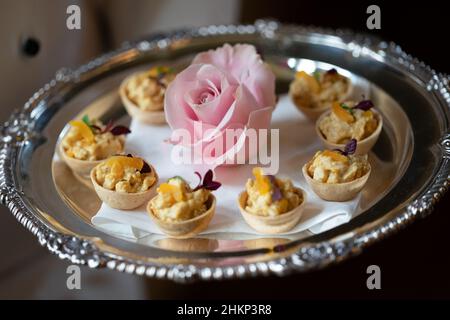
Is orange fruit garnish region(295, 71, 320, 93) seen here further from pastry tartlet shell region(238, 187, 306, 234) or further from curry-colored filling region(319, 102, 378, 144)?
pastry tartlet shell region(238, 187, 306, 234)

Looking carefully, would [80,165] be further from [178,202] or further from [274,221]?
[274,221]

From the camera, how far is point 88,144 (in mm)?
1488

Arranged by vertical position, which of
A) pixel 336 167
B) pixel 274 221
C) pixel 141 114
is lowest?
pixel 274 221

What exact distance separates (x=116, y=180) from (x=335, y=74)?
2.04 ft

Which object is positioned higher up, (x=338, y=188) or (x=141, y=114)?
(x=141, y=114)

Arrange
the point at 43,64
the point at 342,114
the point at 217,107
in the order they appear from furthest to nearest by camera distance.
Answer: the point at 43,64, the point at 342,114, the point at 217,107

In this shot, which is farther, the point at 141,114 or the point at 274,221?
the point at 141,114

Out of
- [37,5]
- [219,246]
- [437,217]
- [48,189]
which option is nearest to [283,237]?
[219,246]

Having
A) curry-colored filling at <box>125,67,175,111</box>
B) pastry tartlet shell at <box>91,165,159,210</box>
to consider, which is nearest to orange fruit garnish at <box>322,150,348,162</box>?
pastry tartlet shell at <box>91,165,159,210</box>

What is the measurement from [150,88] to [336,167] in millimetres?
550

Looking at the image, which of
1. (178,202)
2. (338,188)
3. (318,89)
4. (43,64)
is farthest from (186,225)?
(43,64)

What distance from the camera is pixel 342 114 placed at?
1463mm

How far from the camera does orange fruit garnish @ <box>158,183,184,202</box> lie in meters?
1.28

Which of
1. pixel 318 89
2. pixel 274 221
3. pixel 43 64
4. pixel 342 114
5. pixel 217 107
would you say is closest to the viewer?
pixel 274 221
